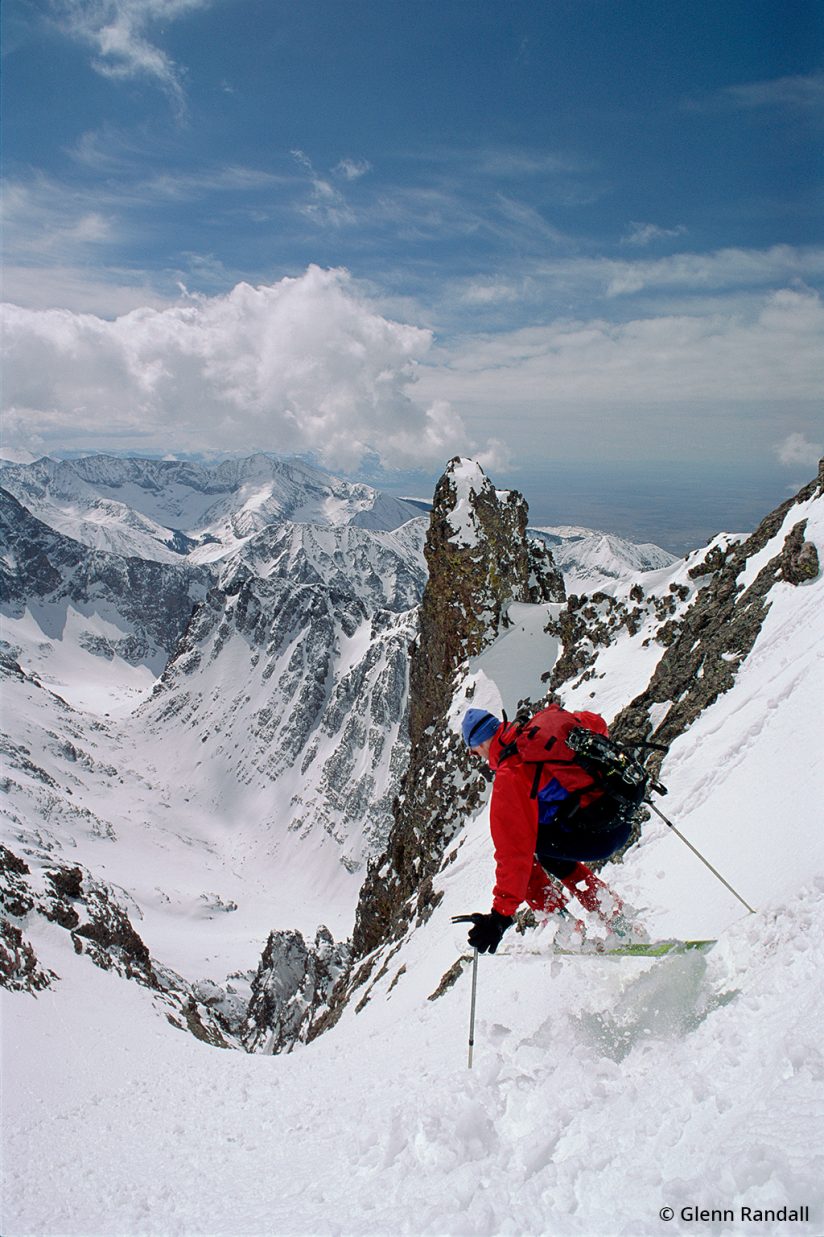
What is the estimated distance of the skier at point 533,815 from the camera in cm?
606

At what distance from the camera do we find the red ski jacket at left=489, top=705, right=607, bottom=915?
239 inches

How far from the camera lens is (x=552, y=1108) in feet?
15.8

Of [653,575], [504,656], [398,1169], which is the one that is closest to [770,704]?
[398,1169]

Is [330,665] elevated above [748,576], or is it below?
above

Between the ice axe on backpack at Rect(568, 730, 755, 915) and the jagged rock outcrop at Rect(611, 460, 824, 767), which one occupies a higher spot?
the jagged rock outcrop at Rect(611, 460, 824, 767)

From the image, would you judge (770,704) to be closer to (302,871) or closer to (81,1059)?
(81,1059)

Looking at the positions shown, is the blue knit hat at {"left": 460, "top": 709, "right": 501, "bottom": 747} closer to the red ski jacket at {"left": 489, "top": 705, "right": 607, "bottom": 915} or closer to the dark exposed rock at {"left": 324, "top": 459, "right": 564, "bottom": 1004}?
the red ski jacket at {"left": 489, "top": 705, "right": 607, "bottom": 915}

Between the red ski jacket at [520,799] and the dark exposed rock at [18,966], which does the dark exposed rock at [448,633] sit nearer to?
the dark exposed rock at [18,966]

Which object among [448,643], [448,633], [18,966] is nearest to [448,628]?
[448,633]

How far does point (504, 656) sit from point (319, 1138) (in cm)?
3284

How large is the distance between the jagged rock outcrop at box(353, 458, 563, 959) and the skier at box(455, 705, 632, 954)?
23.2m

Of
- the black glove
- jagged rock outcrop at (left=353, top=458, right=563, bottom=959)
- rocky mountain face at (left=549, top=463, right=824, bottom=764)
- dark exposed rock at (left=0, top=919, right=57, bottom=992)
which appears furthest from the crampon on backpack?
dark exposed rock at (left=0, top=919, right=57, bottom=992)

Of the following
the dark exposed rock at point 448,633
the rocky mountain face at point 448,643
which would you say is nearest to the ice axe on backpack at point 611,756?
the rocky mountain face at point 448,643

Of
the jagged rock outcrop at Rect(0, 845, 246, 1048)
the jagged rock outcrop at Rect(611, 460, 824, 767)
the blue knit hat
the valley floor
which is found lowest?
the jagged rock outcrop at Rect(0, 845, 246, 1048)
